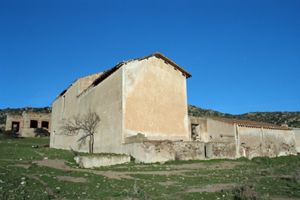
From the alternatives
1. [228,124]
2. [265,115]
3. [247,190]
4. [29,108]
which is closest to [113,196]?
[247,190]

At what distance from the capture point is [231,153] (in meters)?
30.8

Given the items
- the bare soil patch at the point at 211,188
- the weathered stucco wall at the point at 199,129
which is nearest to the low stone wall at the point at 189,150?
the bare soil patch at the point at 211,188

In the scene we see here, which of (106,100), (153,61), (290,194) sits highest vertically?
(153,61)

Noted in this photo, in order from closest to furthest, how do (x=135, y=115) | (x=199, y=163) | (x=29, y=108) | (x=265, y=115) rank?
(x=199, y=163) < (x=135, y=115) < (x=265, y=115) < (x=29, y=108)

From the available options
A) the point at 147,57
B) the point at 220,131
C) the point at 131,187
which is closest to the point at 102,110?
the point at 147,57

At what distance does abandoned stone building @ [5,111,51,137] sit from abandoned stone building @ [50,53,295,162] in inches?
879

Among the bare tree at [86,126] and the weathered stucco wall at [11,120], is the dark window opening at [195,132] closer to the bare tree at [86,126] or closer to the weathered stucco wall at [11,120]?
the bare tree at [86,126]

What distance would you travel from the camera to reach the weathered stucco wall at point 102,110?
29.4 meters

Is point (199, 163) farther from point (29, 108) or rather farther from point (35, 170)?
point (29, 108)

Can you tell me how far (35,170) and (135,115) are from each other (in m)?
12.8

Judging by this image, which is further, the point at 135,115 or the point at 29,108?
the point at 29,108

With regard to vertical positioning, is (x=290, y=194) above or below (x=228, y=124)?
below

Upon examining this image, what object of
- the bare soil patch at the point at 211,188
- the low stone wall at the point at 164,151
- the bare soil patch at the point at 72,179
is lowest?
the bare soil patch at the point at 211,188

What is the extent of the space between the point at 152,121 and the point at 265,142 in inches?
660
